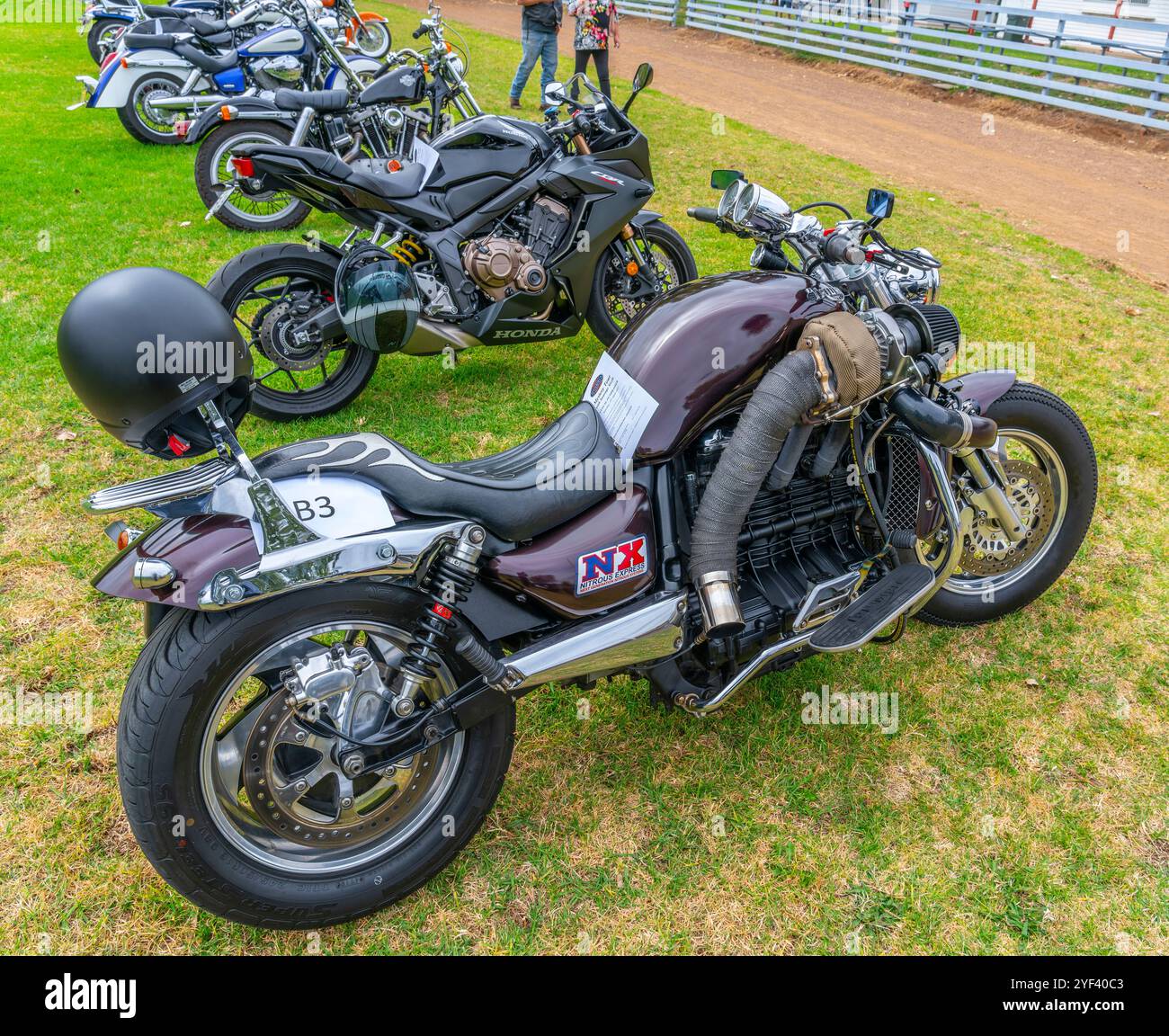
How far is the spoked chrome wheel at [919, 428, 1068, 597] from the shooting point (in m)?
3.30

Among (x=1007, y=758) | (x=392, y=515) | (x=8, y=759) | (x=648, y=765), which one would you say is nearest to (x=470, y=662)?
(x=392, y=515)

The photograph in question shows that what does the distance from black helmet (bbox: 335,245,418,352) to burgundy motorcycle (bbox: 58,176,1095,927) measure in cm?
194

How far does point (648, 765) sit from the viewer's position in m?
2.87

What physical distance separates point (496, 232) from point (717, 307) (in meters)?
2.64

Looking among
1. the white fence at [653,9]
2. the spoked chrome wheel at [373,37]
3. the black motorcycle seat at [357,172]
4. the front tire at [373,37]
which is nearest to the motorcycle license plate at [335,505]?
the black motorcycle seat at [357,172]

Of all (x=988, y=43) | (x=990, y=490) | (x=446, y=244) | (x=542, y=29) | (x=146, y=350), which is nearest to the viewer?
(x=146, y=350)

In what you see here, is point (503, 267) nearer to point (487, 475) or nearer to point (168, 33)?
point (487, 475)

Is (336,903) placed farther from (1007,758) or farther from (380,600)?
(1007,758)

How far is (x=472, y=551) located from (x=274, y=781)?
0.75 metres

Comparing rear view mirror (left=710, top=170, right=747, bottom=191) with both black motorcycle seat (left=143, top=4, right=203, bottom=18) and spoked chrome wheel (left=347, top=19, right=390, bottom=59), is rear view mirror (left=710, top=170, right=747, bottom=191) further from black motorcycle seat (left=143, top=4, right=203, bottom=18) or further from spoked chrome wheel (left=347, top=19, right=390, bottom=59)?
spoked chrome wheel (left=347, top=19, right=390, bottom=59)

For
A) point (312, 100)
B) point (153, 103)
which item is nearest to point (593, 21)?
point (153, 103)

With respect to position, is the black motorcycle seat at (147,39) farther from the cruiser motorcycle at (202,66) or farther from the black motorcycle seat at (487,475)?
the black motorcycle seat at (487,475)

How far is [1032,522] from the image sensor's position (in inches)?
135

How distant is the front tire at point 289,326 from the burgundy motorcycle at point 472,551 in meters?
2.33
